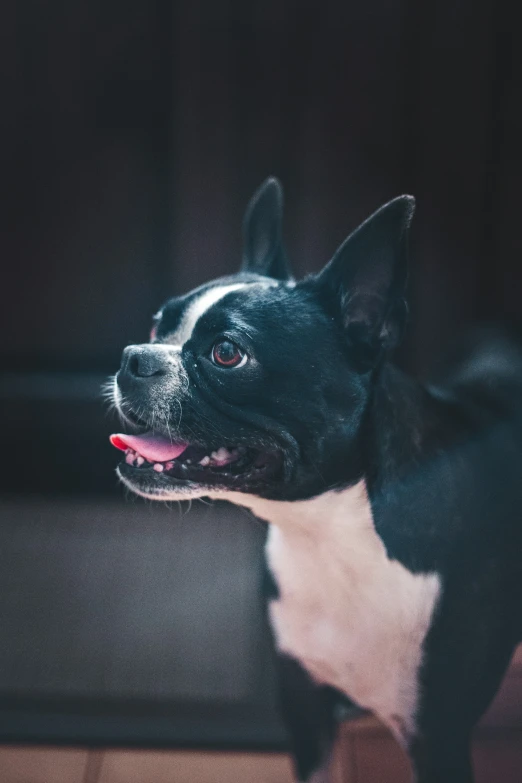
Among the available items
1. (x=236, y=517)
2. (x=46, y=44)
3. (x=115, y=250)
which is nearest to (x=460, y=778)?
(x=236, y=517)

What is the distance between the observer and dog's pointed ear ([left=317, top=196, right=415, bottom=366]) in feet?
1.86

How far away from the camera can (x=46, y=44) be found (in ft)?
3.34

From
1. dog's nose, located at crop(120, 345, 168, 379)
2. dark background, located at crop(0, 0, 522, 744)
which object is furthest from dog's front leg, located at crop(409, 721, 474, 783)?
dog's nose, located at crop(120, 345, 168, 379)

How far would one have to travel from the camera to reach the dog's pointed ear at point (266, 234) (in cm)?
74

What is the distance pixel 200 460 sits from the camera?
2.00 feet

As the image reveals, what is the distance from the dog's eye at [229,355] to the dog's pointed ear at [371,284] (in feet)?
0.28

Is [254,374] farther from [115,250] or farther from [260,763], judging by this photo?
[115,250]

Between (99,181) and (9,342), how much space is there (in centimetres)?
29

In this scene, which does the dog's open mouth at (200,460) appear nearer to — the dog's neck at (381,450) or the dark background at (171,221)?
the dog's neck at (381,450)

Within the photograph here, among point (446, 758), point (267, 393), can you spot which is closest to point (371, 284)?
point (267, 393)

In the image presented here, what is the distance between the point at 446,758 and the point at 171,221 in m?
→ 0.77

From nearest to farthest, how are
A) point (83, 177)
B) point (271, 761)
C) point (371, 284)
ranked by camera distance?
1. point (371, 284)
2. point (271, 761)
3. point (83, 177)

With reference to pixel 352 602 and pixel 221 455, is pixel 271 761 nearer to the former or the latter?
pixel 352 602

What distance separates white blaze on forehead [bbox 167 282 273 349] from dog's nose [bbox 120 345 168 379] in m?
0.03
